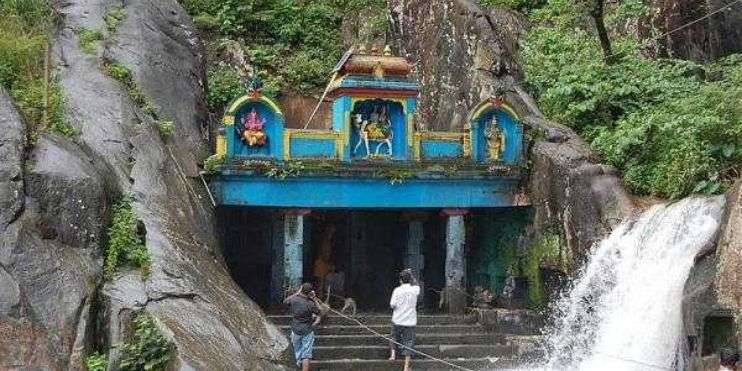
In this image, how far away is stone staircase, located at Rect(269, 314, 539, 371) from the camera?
13.0 m

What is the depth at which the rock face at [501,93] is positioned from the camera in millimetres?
14258

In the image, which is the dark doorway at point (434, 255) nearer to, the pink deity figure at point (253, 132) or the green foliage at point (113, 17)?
Result: the pink deity figure at point (253, 132)

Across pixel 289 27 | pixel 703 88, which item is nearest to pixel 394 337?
pixel 703 88

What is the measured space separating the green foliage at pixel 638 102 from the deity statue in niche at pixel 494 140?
60.6 inches

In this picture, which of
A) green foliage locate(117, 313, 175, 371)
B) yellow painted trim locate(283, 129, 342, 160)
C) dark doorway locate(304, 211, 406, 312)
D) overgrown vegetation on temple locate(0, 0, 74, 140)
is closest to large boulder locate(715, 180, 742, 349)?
green foliage locate(117, 313, 175, 371)

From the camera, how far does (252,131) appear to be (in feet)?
51.3

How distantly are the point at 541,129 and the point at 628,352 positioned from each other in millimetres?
5844

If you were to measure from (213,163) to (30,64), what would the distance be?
3362mm

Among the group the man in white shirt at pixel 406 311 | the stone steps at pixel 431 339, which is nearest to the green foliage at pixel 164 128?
the stone steps at pixel 431 339

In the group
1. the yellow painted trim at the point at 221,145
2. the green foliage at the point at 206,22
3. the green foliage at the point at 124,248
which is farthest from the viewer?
the green foliage at the point at 206,22

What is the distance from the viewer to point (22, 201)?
365 inches

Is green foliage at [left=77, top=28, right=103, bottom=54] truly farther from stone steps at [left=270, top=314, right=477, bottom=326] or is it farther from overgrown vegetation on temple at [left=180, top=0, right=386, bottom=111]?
stone steps at [left=270, top=314, right=477, bottom=326]

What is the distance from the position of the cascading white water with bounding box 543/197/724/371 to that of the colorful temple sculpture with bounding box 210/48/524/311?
3.21 meters

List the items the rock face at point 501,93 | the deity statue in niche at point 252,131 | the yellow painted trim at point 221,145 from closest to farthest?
the rock face at point 501,93, the yellow painted trim at point 221,145, the deity statue in niche at point 252,131
